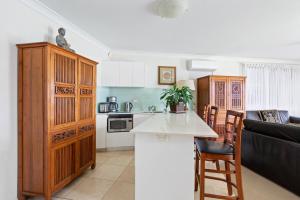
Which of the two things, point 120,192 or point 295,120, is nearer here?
point 120,192

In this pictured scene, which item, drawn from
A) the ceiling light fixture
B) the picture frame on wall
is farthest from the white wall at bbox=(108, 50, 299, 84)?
the ceiling light fixture

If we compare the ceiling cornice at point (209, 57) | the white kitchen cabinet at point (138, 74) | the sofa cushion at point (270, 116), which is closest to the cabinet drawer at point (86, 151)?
the white kitchen cabinet at point (138, 74)

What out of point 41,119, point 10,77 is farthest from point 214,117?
point 10,77

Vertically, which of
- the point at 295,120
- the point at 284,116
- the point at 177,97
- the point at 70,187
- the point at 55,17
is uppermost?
the point at 55,17

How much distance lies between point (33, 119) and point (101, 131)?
6.33 feet

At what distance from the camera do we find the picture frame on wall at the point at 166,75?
4734 millimetres

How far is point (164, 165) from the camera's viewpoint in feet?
5.28

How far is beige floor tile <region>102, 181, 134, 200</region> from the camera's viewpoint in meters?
2.11

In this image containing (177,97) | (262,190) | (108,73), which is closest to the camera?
(262,190)

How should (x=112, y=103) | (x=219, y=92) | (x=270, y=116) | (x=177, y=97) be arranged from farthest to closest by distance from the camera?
(x=270, y=116), (x=219, y=92), (x=112, y=103), (x=177, y=97)

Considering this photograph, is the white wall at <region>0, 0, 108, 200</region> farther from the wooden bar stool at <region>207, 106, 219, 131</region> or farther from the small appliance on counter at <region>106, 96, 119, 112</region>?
the wooden bar stool at <region>207, 106, 219, 131</region>

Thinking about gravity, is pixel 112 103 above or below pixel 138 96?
below

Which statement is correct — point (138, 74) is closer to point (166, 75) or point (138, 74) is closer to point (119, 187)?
point (166, 75)

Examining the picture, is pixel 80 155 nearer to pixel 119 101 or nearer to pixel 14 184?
pixel 14 184
